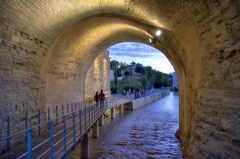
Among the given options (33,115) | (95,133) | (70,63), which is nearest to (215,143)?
(33,115)

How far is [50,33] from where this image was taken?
9.34 m

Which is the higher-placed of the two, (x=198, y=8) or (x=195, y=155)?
(x=198, y=8)

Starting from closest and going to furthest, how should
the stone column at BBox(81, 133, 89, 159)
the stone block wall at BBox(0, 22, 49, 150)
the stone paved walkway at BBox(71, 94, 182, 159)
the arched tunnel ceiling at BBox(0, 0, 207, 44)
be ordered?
A: the arched tunnel ceiling at BBox(0, 0, 207, 44)
the stone block wall at BBox(0, 22, 49, 150)
the stone column at BBox(81, 133, 89, 159)
the stone paved walkway at BBox(71, 94, 182, 159)

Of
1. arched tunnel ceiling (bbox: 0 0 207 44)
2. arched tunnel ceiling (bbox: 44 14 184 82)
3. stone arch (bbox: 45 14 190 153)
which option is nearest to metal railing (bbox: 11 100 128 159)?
arched tunnel ceiling (bbox: 0 0 207 44)

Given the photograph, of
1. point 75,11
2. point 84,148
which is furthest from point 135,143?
point 75,11

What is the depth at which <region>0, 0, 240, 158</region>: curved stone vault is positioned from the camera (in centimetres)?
460

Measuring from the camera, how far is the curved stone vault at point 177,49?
15.1 ft

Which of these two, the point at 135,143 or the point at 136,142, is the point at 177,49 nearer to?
the point at 135,143

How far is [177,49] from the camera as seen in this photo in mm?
8742

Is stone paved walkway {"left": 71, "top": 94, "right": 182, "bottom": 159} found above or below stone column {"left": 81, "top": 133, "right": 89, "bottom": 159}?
below

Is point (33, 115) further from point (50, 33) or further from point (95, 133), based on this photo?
point (95, 133)

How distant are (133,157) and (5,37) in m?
5.53

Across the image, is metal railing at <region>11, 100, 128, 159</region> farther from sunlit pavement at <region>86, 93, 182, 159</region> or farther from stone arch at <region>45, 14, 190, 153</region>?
stone arch at <region>45, 14, 190, 153</region>

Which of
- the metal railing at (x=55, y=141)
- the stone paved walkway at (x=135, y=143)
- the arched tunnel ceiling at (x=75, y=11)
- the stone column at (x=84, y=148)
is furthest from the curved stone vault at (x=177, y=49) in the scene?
the stone paved walkway at (x=135, y=143)
